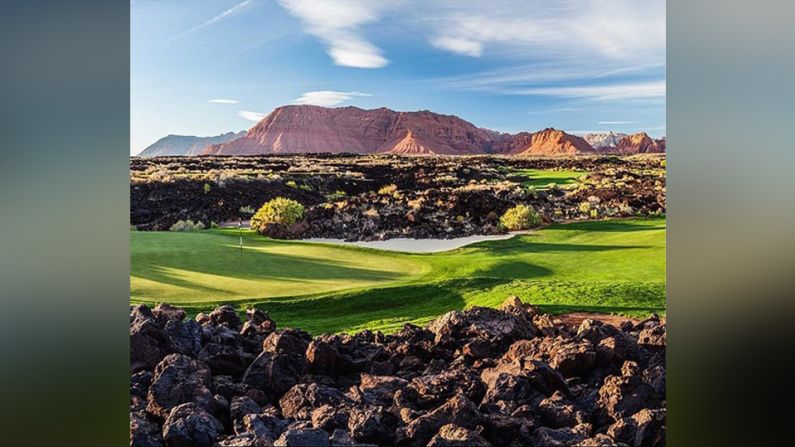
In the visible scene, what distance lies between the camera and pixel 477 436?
116 inches

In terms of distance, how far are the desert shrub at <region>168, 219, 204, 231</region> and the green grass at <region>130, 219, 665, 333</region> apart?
0.10 m

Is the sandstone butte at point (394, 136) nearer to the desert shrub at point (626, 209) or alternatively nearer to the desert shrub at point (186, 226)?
the desert shrub at point (626, 209)

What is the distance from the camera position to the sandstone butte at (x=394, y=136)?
473cm

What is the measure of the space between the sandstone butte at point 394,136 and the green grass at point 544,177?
213 mm

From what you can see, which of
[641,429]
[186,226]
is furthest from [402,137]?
[641,429]

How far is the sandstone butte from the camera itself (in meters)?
4.73
